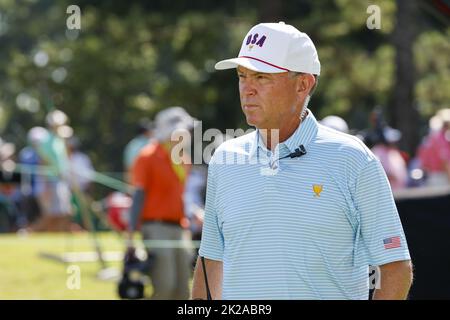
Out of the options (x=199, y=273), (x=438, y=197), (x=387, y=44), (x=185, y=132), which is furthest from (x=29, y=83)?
(x=199, y=273)

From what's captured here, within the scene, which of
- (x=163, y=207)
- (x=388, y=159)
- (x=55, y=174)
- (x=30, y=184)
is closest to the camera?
(x=163, y=207)

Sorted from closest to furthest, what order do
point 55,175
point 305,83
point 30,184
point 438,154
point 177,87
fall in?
point 305,83
point 438,154
point 55,175
point 30,184
point 177,87

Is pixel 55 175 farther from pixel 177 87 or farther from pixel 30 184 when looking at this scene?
pixel 177 87

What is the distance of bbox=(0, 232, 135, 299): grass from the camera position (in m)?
11.7

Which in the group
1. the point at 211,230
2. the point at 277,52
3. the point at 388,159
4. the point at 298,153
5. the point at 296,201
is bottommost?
the point at 388,159

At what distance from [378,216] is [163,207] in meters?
6.05

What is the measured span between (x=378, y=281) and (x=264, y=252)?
0.39 metres

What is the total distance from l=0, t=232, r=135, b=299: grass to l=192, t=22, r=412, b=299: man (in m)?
7.26

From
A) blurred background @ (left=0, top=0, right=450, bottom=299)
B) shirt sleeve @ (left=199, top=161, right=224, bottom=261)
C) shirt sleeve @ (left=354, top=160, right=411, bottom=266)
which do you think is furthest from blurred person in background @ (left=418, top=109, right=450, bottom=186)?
shirt sleeve @ (left=354, top=160, right=411, bottom=266)

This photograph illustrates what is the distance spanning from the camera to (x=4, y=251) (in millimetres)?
16375

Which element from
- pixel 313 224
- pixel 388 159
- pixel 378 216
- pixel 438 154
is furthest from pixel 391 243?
pixel 438 154

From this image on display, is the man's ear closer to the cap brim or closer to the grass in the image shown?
the cap brim

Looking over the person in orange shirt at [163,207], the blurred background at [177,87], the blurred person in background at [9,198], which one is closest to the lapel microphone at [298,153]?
the blurred background at [177,87]

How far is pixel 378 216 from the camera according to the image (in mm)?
3787
